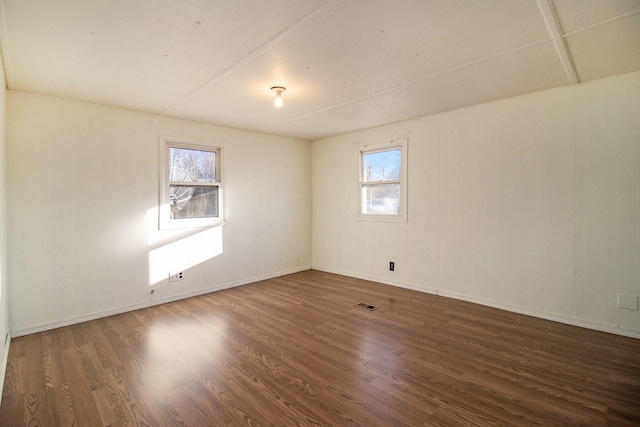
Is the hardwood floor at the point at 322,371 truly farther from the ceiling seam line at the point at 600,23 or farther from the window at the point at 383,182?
the ceiling seam line at the point at 600,23

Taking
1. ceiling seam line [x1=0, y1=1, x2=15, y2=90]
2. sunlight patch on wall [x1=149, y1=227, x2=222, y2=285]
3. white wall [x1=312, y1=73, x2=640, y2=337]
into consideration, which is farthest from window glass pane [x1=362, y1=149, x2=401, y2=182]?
ceiling seam line [x1=0, y1=1, x2=15, y2=90]

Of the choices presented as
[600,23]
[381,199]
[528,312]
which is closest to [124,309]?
[381,199]

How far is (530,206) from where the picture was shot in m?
3.46

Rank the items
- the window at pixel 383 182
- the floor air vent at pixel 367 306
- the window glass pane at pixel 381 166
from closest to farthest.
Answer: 1. the floor air vent at pixel 367 306
2. the window at pixel 383 182
3. the window glass pane at pixel 381 166

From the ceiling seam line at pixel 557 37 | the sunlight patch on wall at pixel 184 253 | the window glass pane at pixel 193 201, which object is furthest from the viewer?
the window glass pane at pixel 193 201

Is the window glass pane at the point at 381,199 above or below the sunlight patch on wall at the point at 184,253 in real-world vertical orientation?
above

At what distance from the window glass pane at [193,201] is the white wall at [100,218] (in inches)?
8.6

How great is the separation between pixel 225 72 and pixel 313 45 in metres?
0.94

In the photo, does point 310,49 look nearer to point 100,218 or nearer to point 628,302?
point 100,218

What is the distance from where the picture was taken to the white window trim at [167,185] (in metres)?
4.05

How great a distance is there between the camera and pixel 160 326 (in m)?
3.29

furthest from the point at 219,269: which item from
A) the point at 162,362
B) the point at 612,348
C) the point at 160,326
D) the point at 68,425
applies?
the point at 612,348

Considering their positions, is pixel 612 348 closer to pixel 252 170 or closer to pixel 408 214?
pixel 408 214

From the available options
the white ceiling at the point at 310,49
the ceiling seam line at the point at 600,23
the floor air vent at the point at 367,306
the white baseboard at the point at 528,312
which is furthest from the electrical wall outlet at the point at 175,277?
the ceiling seam line at the point at 600,23
